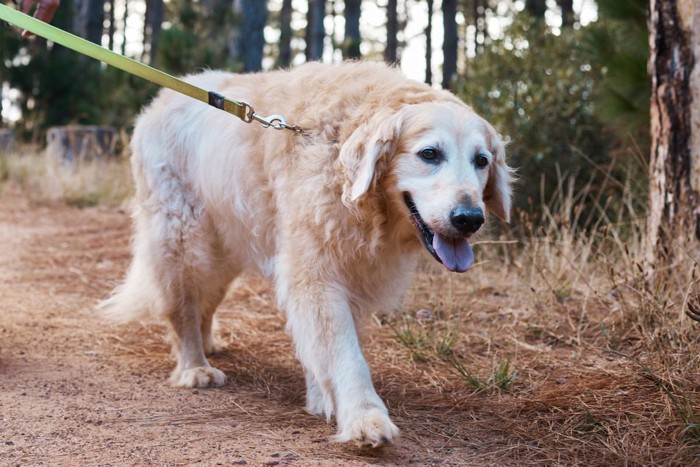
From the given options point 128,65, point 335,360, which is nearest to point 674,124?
point 335,360

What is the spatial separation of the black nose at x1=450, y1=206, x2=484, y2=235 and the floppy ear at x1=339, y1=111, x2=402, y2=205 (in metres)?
0.36

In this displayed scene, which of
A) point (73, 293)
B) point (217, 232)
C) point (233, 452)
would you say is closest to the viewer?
point (233, 452)

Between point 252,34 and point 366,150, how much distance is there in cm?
1076

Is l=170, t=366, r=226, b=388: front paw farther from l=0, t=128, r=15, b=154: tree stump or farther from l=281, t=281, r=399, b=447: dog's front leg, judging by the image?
l=0, t=128, r=15, b=154: tree stump

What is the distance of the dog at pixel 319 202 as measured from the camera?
317 cm

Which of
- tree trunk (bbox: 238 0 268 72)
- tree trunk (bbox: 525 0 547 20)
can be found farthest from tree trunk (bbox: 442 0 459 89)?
tree trunk (bbox: 238 0 268 72)

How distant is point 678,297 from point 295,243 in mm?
2101

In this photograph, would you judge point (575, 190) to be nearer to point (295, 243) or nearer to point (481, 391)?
point (481, 391)

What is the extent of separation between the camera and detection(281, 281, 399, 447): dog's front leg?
A: 299 centimetres

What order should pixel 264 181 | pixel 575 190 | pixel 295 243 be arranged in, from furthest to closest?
pixel 575 190, pixel 264 181, pixel 295 243

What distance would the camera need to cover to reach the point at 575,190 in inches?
320

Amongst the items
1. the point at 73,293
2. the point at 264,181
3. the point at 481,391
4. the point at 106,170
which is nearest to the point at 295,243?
the point at 264,181

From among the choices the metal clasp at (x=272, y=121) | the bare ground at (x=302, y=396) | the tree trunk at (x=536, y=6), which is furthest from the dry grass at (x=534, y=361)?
the tree trunk at (x=536, y=6)

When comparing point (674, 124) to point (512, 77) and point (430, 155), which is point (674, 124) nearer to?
point (430, 155)
